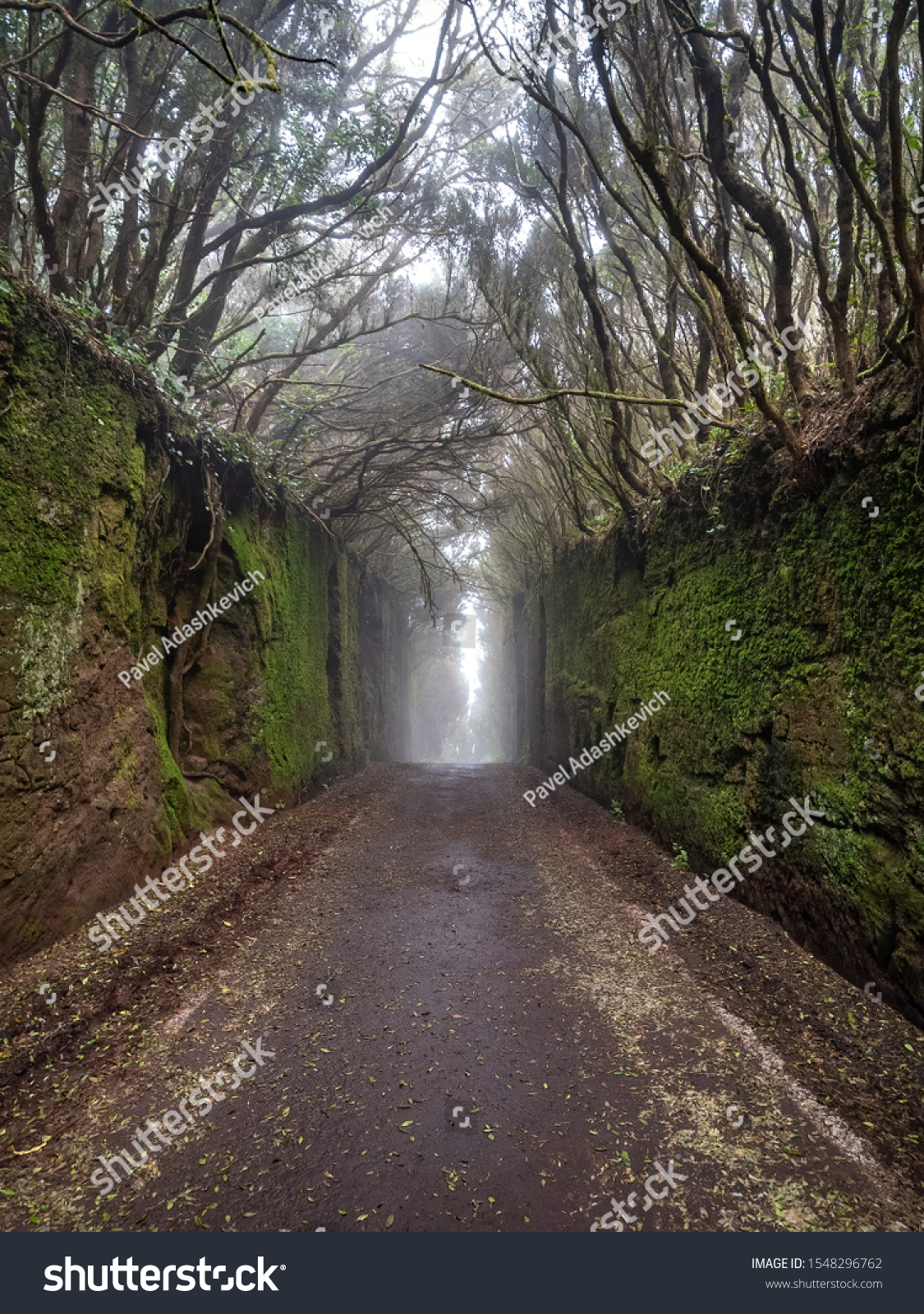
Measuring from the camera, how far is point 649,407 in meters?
7.22

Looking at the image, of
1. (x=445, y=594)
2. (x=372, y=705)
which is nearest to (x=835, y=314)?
(x=372, y=705)

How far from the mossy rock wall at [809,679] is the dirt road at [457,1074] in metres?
0.41

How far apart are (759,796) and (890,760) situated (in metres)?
1.25

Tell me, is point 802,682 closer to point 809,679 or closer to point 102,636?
point 809,679

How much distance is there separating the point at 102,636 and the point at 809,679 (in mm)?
4332

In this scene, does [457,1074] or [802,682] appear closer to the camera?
[457,1074]

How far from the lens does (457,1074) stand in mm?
2639

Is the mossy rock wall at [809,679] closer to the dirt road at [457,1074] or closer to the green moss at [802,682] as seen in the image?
the green moss at [802,682]

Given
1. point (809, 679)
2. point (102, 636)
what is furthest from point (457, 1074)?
point (102, 636)

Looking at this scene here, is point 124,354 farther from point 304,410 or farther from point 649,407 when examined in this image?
point 649,407

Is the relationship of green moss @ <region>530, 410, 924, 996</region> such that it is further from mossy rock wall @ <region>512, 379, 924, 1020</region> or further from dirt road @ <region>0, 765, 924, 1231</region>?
dirt road @ <region>0, 765, 924, 1231</region>

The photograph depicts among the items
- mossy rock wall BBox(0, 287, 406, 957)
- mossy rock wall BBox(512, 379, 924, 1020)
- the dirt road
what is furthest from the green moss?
mossy rock wall BBox(0, 287, 406, 957)

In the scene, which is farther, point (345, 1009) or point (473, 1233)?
point (345, 1009)

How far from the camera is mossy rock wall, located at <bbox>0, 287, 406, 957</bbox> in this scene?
3359 mm
